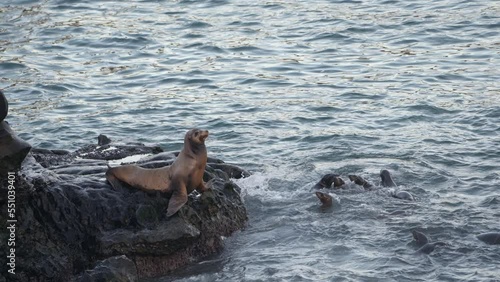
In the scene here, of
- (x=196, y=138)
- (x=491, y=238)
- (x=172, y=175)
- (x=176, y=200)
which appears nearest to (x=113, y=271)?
(x=176, y=200)

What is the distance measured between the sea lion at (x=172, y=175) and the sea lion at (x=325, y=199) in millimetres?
1984

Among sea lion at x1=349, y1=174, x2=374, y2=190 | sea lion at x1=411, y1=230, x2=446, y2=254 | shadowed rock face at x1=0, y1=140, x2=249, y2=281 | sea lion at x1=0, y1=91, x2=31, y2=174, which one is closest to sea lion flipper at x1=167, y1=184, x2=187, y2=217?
shadowed rock face at x1=0, y1=140, x2=249, y2=281

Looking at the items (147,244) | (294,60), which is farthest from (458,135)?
(147,244)

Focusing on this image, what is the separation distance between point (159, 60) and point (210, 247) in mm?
10081

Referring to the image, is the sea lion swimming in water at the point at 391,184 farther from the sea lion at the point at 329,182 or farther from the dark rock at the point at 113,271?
the dark rock at the point at 113,271

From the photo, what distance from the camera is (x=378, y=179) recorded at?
13.6m

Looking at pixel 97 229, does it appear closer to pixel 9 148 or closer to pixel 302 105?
pixel 9 148

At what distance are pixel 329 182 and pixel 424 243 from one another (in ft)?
7.68

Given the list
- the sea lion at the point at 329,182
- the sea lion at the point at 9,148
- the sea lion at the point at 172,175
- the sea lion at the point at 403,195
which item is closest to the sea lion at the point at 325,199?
the sea lion at the point at 329,182

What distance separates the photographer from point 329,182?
42.9 ft

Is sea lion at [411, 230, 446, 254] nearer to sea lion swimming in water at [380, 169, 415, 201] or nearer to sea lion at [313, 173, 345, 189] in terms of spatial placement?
sea lion swimming in water at [380, 169, 415, 201]

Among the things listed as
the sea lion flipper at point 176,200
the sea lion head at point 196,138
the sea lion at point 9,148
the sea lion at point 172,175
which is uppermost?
the sea lion at point 9,148

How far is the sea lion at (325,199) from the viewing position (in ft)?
40.7

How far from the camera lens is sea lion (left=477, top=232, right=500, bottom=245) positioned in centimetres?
1098
